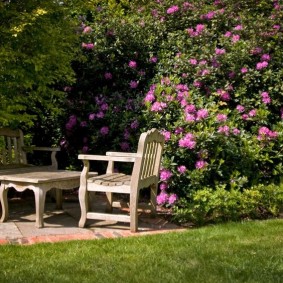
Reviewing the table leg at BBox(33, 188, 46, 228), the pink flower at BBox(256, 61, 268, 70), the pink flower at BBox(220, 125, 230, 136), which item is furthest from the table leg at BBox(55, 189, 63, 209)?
the pink flower at BBox(256, 61, 268, 70)

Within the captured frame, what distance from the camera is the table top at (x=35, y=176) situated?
4.98m

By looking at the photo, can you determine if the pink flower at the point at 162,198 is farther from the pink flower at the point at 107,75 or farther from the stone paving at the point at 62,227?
the pink flower at the point at 107,75

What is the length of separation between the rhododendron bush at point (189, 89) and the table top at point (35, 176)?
1.25 meters

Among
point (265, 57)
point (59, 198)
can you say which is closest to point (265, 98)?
point (265, 57)

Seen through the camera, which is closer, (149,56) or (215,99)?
(215,99)

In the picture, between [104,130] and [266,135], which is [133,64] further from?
[266,135]

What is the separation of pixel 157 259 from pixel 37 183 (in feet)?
5.55

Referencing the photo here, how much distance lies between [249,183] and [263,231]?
4.88 feet

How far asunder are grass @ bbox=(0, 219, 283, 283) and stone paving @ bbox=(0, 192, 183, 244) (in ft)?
1.03

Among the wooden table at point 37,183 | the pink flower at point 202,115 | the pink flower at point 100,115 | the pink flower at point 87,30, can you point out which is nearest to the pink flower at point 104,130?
the pink flower at point 100,115

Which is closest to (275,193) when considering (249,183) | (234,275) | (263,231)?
(249,183)

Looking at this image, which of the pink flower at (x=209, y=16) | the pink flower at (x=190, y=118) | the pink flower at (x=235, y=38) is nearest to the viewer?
the pink flower at (x=190, y=118)

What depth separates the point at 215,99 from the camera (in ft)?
23.6

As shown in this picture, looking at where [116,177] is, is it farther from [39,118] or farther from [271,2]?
[271,2]
